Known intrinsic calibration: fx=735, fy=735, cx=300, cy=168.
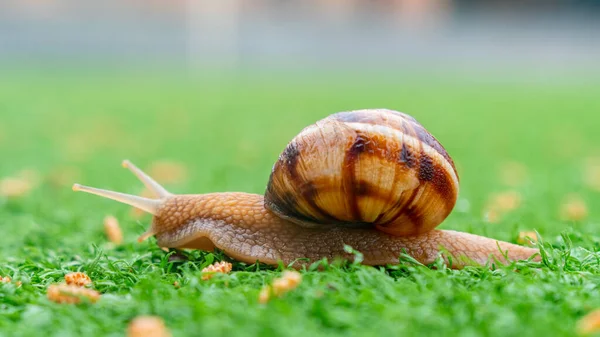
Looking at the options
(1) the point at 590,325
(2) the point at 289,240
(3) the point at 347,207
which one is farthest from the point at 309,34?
(1) the point at 590,325

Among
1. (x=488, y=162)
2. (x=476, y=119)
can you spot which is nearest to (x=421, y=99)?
(x=476, y=119)

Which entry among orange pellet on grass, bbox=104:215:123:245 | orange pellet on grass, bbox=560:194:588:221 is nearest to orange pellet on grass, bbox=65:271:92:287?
orange pellet on grass, bbox=104:215:123:245

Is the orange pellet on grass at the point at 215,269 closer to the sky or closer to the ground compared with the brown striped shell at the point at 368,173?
closer to the ground

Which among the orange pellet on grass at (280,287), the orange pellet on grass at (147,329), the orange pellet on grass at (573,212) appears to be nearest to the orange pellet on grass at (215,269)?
the orange pellet on grass at (280,287)

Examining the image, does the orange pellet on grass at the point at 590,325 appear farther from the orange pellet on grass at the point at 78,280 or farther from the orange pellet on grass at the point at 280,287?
the orange pellet on grass at the point at 78,280

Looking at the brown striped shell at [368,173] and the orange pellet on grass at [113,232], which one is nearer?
the brown striped shell at [368,173]

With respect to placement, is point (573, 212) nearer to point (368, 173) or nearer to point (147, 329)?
point (368, 173)

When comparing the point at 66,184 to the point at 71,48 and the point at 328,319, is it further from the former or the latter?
the point at 71,48

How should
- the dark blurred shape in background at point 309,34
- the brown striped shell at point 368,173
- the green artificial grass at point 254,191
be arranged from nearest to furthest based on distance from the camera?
the green artificial grass at point 254,191, the brown striped shell at point 368,173, the dark blurred shape in background at point 309,34
